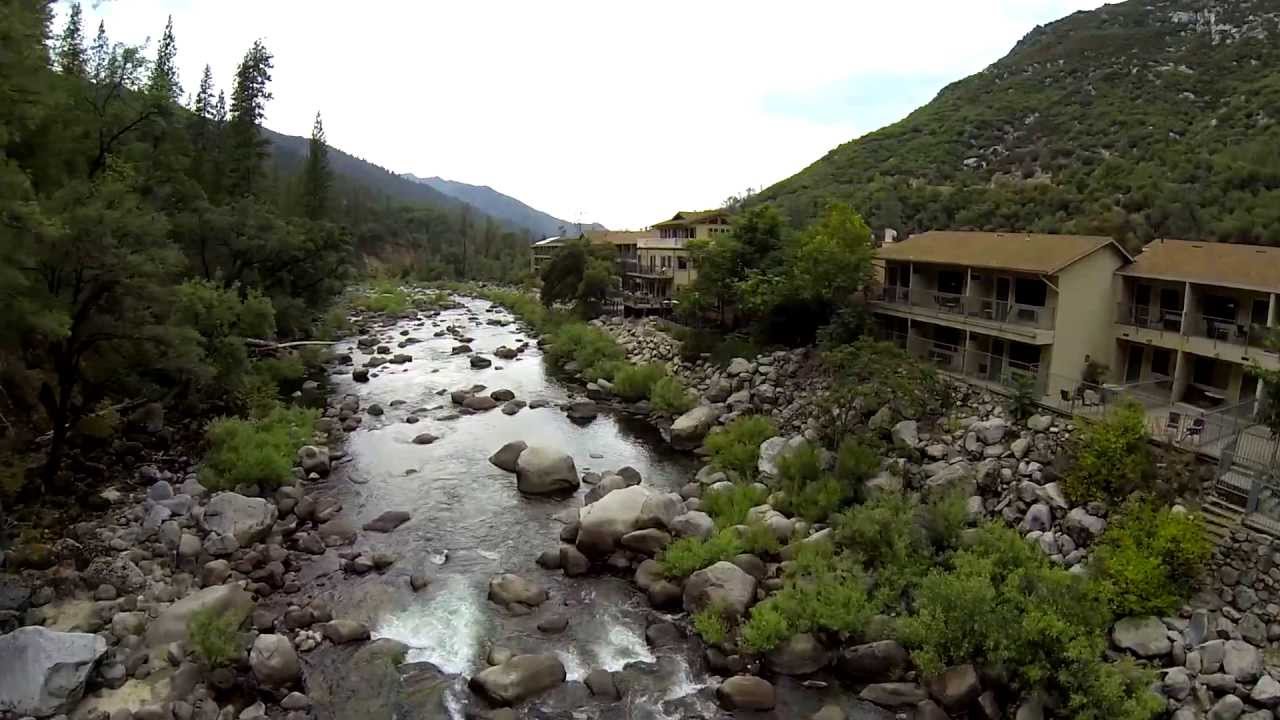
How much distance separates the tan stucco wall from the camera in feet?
66.8

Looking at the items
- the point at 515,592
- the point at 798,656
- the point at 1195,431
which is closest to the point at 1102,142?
the point at 1195,431

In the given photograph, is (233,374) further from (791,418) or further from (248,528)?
(791,418)

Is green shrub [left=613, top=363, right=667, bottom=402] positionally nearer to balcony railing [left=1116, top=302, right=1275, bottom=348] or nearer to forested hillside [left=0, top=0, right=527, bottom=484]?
forested hillside [left=0, top=0, right=527, bottom=484]

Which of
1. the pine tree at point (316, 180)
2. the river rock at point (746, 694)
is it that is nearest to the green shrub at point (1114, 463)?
the river rock at point (746, 694)

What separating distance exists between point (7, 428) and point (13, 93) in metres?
9.27

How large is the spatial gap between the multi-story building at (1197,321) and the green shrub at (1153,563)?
16.7 feet

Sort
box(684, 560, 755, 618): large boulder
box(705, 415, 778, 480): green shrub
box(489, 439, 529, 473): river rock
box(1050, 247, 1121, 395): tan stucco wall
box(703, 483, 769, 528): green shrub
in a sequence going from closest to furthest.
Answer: box(684, 560, 755, 618): large boulder
box(703, 483, 769, 528): green shrub
box(1050, 247, 1121, 395): tan stucco wall
box(705, 415, 778, 480): green shrub
box(489, 439, 529, 473): river rock

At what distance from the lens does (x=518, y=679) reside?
40.7 feet

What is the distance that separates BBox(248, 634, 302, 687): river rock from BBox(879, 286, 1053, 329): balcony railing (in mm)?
18930

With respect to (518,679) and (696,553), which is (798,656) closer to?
(696,553)

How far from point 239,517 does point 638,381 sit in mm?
16757

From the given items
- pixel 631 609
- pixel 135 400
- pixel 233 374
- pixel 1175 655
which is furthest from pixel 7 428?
pixel 1175 655

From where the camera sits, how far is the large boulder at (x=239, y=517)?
55.2 feet

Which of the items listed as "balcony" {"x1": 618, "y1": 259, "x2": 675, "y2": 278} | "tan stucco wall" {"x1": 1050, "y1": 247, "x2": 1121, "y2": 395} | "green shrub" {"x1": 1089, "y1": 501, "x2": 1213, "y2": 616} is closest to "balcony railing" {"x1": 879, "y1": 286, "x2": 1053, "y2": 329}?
"tan stucco wall" {"x1": 1050, "y1": 247, "x2": 1121, "y2": 395}
